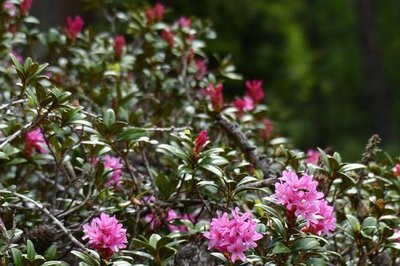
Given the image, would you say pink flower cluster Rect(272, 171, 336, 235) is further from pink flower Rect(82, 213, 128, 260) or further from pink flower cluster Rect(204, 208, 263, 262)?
pink flower Rect(82, 213, 128, 260)

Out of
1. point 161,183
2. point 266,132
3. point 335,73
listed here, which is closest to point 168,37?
point 266,132

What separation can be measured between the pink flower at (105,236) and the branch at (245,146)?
885mm

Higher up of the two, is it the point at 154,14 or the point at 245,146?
the point at 154,14

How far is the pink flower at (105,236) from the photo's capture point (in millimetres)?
1839

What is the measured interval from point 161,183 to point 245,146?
1.55 ft

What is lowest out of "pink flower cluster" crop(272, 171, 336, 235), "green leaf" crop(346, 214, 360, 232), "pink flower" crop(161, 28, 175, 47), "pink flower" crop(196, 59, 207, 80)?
"pink flower cluster" crop(272, 171, 336, 235)

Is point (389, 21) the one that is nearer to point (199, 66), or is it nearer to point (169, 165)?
point (199, 66)

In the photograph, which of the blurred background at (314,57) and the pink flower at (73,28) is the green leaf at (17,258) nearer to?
the pink flower at (73,28)

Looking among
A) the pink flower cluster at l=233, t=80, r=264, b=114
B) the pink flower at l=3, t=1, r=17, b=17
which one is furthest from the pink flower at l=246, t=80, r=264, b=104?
the pink flower at l=3, t=1, r=17, b=17

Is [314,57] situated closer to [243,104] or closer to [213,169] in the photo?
[243,104]

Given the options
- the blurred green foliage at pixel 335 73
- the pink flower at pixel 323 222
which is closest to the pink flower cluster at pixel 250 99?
the pink flower at pixel 323 222

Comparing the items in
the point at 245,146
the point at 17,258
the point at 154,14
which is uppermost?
the point at 154,14

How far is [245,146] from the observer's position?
2.67 metres

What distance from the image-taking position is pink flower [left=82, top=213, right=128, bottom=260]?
1839mm
